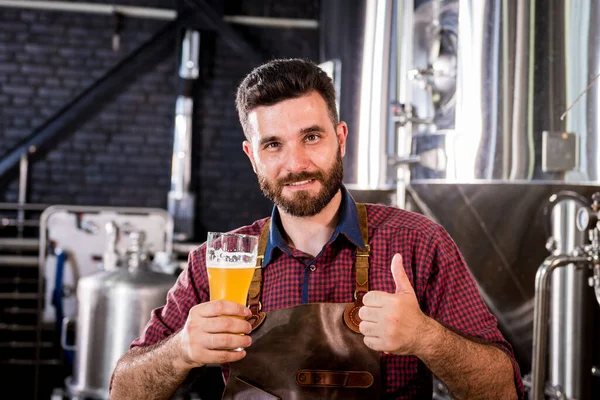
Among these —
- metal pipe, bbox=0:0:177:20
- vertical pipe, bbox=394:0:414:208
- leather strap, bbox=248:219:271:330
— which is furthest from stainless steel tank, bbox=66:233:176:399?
metal pipe, bbox=0:0:177:20

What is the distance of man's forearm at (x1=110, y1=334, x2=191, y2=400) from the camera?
1397 millimetres

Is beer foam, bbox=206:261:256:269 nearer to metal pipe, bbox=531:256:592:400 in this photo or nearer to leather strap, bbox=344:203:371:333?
leather strap, bbox=344:203:371:333

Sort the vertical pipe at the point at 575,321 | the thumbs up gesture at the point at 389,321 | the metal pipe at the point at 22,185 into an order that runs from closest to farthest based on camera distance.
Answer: the thumbs up gesture at the point at 389,321 < the vertical pipe at the point at 575,321 < the metal pipe at the point at 22,185

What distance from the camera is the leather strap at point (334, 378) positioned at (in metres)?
1.44

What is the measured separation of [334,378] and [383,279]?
26cm

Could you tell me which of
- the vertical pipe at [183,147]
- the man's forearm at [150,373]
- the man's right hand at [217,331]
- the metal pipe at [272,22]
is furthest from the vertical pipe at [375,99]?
the metal pipe at [272,22]

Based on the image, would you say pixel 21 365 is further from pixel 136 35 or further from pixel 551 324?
pixel 551 324

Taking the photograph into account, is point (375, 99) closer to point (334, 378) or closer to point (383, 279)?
point (383, 279)

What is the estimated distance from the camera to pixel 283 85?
5.06 feet

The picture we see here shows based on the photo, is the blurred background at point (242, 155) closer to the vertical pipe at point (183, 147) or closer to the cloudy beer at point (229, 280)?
the vertical pipe at point (183, 147)

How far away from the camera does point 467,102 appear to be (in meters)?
2.26

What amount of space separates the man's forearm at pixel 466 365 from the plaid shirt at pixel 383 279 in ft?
0.19

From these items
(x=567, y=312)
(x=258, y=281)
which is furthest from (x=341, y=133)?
Result: (x=567, y=312)

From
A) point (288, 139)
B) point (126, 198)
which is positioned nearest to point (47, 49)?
point (126, 198)
